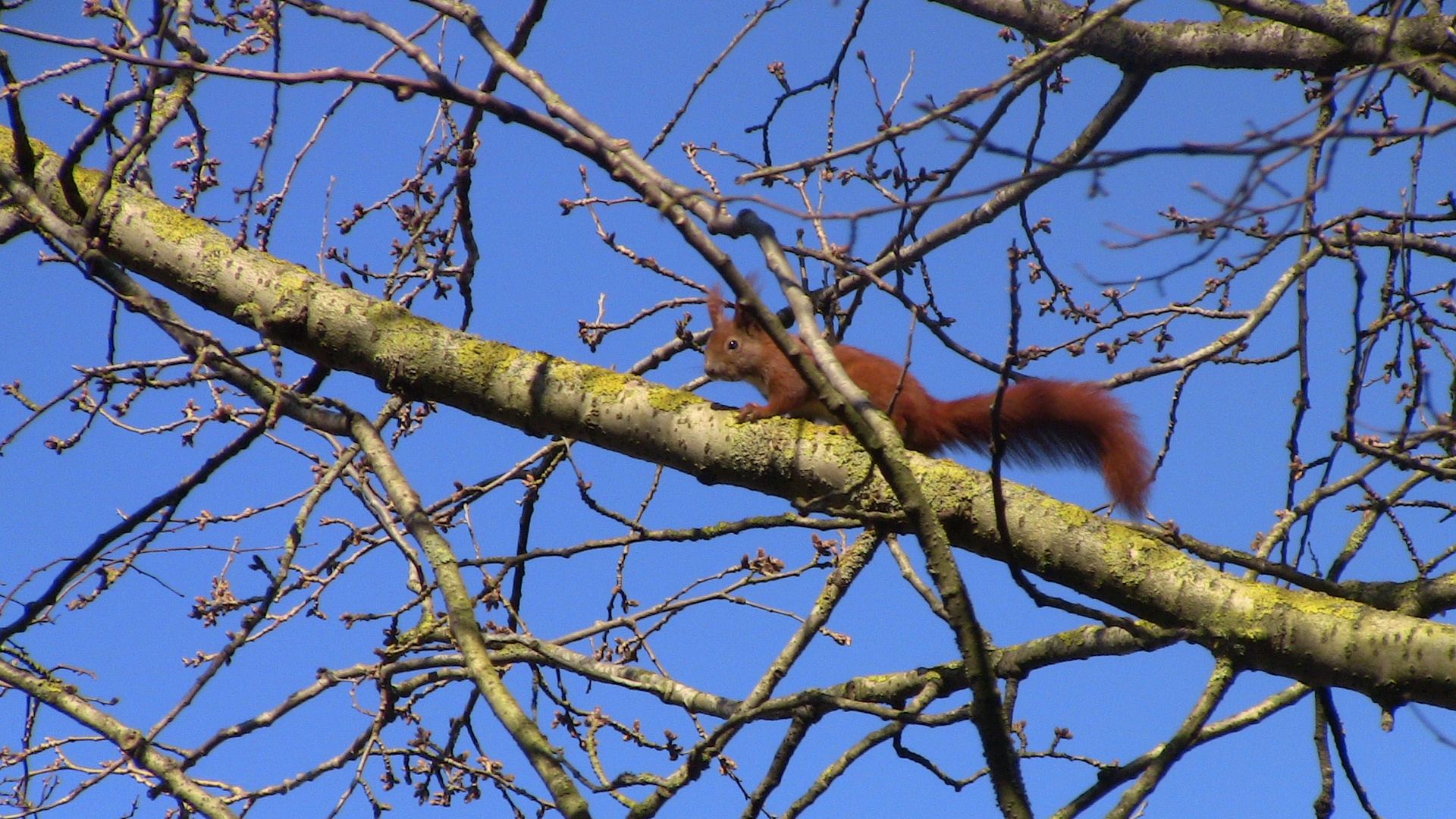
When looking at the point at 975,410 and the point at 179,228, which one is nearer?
the point at 179,228

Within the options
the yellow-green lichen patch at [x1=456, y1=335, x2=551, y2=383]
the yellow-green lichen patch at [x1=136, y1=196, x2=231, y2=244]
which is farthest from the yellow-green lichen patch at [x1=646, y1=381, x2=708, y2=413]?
the yellow-green lichen patch at [x1=136, y1=196, x2=231, y2=244]

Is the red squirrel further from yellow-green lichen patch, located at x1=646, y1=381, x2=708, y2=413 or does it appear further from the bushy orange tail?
yellow-green lichen patch, located at x1=646, y1=381, x2=708, y2=413

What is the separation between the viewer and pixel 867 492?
230 cm

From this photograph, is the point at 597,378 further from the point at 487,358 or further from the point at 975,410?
the point at 975,410

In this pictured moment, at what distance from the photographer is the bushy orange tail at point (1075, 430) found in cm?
327

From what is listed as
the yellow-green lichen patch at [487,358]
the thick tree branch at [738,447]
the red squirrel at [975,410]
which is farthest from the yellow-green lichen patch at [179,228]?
the red squirrel at [975,410]

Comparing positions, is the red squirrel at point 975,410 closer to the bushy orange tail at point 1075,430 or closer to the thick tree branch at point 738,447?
the bushy orange tail at point 1075,430

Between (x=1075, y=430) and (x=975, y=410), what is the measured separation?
1.13 feet

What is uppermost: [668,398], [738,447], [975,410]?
[975,410]

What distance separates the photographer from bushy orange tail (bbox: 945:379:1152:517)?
3.27 meters

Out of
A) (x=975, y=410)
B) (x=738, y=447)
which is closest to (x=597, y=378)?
(x=738, y=447)

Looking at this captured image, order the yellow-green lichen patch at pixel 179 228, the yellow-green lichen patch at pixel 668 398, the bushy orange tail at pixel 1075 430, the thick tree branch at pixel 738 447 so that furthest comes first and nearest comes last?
the bushy orange tail at pixel 1075 430 < the yellow-green lichen patch at pixel 179 228 < the yellow-green lichen patch at pixel 668 398 < the thick tree branch at pixel 738 447

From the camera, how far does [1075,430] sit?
133 inches

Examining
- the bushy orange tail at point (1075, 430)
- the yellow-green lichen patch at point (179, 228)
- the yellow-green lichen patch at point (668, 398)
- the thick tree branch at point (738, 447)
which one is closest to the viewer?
the thick tree branch at point (738, 447)
